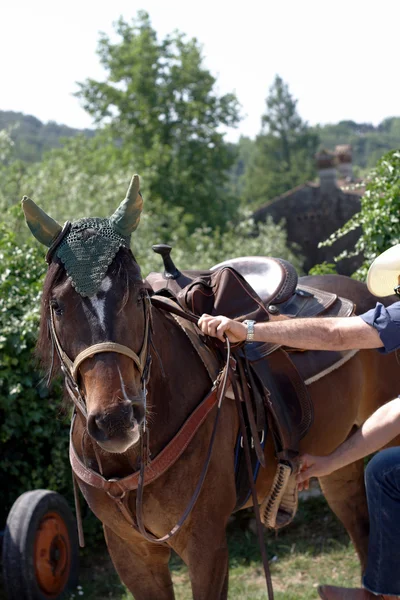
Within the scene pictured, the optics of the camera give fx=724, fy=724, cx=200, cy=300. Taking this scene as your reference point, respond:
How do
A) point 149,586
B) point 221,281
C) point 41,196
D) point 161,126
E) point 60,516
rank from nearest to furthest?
1. point 149,586
2. point 221,281
3. point 60,516
4. point 41,196
5. point 161,126

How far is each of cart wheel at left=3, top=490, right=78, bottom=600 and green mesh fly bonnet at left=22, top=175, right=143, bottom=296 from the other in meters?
2.76

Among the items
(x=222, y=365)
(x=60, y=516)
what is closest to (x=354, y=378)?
(x=222, y=365)

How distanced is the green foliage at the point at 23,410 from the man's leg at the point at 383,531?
2.86m

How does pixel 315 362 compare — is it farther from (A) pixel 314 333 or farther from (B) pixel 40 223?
(B) pixel 40 223

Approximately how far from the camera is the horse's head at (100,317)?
2.37m

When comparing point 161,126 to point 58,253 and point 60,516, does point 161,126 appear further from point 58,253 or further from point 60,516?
point 58,253

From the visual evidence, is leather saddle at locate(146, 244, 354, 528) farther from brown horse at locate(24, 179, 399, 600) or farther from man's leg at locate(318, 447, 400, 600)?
man's leg at locate(318, 447, 400, 600)

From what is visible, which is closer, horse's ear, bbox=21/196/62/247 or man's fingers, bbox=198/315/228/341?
horse's ear, bbox=21/196/62/247

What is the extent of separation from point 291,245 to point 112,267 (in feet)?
84.8

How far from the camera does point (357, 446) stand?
324cm

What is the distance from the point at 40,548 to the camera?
15.9 feet

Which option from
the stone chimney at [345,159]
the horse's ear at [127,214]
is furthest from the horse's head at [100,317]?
the stone chimney at [345,159]

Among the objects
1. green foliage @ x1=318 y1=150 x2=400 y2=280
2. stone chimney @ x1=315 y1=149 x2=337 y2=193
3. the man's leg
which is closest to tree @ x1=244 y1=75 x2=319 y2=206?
stone chimney @ x1=315 y1=149 x2=337 y2=193

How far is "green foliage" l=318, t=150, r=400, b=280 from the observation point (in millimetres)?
5730
